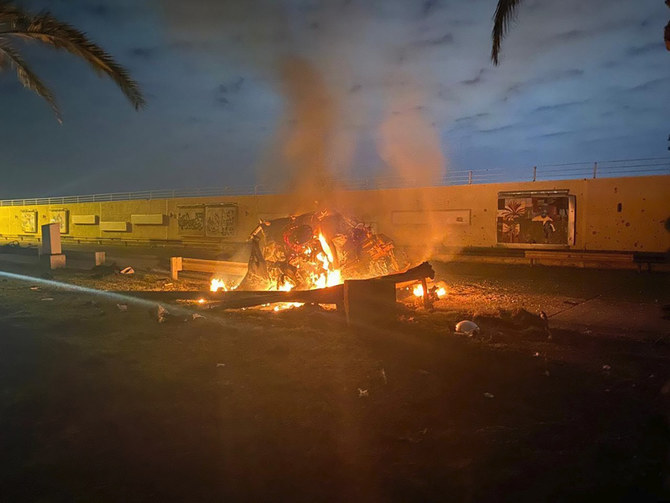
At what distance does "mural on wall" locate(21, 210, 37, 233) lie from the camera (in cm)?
3928

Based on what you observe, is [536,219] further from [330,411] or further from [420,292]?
[330,411]

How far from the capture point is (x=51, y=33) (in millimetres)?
9531

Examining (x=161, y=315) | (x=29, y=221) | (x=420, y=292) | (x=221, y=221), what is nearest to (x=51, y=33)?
(x=161, y=315)

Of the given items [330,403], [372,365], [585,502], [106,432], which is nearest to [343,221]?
[372,365]

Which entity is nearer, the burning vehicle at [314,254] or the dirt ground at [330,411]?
the dirt ground at [330,411]

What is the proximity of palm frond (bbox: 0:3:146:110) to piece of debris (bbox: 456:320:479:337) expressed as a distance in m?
8.99

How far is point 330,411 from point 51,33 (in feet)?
31.6

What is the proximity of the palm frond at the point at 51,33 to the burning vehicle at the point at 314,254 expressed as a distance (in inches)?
200

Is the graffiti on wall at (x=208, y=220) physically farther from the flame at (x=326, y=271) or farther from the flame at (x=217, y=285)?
the flame at (x=326, y=271)

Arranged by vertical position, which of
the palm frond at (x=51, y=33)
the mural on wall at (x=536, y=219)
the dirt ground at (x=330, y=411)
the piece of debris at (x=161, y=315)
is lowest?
the dirt ground at (x=330, y=411)

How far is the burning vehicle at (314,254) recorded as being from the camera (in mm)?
10961

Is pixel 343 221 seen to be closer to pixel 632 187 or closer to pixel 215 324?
pixel 215 324

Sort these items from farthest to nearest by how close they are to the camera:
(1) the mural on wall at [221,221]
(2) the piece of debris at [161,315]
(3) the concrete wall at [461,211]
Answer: (1) the mural on wall at [221,221], (3) the concrete wall at [461,211], (2) the piece of debris at [161,315]

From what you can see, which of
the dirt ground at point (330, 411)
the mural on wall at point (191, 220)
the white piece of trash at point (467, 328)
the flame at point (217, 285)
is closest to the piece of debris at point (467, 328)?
the white piece of trash at point (467, 328)
